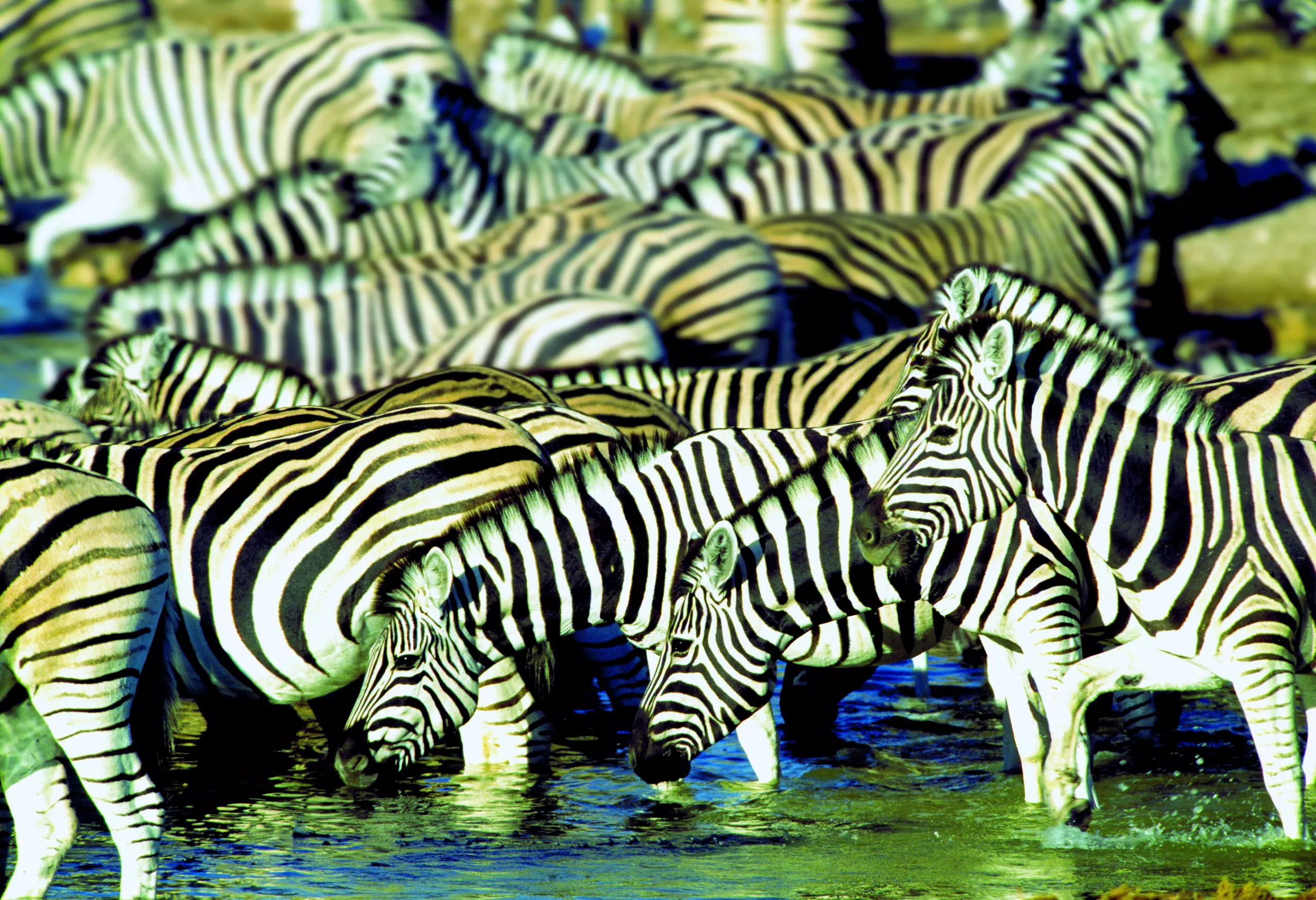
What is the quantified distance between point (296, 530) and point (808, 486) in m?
1.64

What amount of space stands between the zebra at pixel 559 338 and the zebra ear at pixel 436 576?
3480 millimetres

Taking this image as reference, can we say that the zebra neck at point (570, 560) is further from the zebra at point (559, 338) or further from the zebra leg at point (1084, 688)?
the zebra at point (559, 338)

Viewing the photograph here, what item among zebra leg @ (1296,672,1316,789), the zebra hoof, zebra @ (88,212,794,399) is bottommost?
the zebra hoof

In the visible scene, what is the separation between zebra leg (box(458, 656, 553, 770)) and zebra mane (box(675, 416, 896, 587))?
33.1 inches

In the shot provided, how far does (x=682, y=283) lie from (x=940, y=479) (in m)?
4.93

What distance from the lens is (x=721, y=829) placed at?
6.10m

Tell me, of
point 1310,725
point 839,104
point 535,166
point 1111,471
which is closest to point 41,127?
point 535,166

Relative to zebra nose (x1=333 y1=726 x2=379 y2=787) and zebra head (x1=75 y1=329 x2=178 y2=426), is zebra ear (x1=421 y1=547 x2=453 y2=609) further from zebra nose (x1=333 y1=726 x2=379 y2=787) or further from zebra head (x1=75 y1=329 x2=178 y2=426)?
zebra head (x1=75 y1=329 x2=178 y2=426)

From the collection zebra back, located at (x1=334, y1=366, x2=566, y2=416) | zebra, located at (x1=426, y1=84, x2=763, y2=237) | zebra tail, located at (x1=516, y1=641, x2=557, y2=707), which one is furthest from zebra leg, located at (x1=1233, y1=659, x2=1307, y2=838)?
zebra, located at (x1=426, y1=84, x2=763, y2=237)

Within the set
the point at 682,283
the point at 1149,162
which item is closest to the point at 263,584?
the point at 682,283

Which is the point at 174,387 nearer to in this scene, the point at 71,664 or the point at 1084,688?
the point at 71,664

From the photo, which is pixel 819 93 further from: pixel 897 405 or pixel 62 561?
pixel 62 561

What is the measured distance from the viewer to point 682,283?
416 inches

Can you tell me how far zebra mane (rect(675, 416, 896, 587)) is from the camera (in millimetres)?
6051
